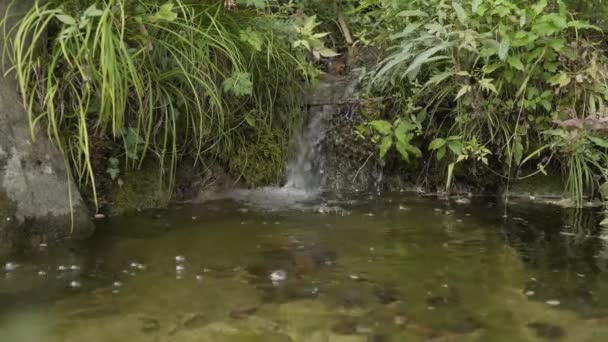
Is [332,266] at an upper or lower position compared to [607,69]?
lower

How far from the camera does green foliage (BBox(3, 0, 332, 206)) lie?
9.73ft

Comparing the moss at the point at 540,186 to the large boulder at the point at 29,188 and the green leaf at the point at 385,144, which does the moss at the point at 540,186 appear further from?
the large boulder at the point at 29,188

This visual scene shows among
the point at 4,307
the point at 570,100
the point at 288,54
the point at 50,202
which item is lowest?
the point at 4,307

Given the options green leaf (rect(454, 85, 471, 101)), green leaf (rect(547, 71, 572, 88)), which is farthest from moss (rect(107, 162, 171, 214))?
green leaf (rect(547, 71, 572, 88))

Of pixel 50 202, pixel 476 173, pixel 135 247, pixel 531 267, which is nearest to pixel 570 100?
pixel 476 173

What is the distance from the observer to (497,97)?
367 cm

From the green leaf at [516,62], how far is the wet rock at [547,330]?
5.72ft

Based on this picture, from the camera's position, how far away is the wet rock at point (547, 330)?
2035mm

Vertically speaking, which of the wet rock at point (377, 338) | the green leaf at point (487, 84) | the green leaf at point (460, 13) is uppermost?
the green leaf at point (460, 13)

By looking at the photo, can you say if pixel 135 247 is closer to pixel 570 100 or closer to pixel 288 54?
pixel 288 54

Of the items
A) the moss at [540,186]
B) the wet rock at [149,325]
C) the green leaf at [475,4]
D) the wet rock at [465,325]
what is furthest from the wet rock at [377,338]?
the moss at [540,186]

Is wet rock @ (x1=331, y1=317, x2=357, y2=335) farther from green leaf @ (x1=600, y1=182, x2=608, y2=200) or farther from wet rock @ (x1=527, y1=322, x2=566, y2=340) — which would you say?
green leaf @ (x1=600, y1=182, x2=608, y2=200)

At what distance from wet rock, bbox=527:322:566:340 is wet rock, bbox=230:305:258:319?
0.95m

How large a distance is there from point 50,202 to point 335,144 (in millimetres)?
1856
